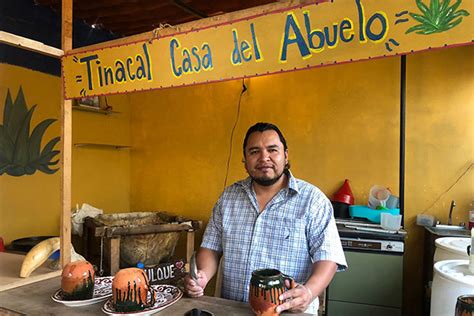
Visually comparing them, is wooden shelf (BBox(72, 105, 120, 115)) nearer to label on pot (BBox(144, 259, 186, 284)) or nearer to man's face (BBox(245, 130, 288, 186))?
label on pot (BBox(144, 259, 186, 284))

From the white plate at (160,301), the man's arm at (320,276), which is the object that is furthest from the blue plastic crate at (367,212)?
the white plate at (160,301)

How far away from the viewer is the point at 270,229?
1.62m

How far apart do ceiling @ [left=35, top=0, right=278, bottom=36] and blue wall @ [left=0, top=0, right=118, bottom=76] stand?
0.33 feet

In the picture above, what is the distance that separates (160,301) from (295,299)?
45cm

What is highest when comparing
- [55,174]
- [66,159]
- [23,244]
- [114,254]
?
[66,159]

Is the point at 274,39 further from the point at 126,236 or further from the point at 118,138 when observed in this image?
the point at 118,138

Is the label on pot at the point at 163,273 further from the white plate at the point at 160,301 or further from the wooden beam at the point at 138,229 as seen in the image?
the white plate at the point at 160,301

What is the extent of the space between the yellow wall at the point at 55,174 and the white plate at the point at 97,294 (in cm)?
242

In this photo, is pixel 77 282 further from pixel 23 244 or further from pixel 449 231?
pixel 449 231

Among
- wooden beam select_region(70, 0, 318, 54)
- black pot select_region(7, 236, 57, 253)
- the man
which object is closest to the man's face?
the man

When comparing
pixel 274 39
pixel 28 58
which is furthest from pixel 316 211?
pixel 28 58

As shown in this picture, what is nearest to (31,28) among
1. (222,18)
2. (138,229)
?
(138,229)

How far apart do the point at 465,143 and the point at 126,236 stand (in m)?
3.13

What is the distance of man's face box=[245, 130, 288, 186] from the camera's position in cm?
165
